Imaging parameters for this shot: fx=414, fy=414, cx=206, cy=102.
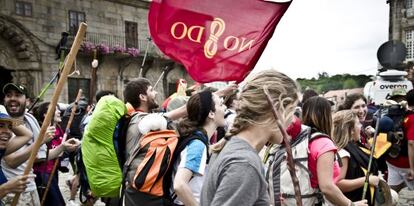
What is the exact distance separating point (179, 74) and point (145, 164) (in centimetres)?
2364

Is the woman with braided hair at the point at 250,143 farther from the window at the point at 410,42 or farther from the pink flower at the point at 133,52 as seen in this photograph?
the window at the point at 410,42

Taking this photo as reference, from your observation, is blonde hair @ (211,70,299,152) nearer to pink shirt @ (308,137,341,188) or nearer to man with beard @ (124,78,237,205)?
pink shirt @ (308,137,341,188)

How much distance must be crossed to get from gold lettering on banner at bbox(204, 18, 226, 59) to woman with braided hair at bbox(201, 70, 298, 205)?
8.67 ft

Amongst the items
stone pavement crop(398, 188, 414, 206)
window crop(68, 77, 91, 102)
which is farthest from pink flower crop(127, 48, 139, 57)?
stone pavement crop(398, 188, 414, 206)

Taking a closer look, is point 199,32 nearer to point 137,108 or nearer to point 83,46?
point 137,108

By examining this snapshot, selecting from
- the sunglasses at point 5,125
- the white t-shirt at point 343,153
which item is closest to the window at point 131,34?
the sunglasses at point 5,125

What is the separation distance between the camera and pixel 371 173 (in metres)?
3.49

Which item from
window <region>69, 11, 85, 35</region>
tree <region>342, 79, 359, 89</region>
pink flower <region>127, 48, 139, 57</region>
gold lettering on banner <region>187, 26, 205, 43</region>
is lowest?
tree <region>342, 79, 359, 89</region>

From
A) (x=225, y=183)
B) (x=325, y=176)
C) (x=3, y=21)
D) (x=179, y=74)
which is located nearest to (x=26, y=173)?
(x=225, y=183)

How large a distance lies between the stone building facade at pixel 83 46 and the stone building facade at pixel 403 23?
17.8 m

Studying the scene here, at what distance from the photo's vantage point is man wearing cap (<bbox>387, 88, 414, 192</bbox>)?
5.08 meters

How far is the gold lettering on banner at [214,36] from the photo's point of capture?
4.56 metres

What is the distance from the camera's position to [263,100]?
1820 millimetres

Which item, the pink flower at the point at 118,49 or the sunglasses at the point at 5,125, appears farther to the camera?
the pink flower at the point at 118,49
